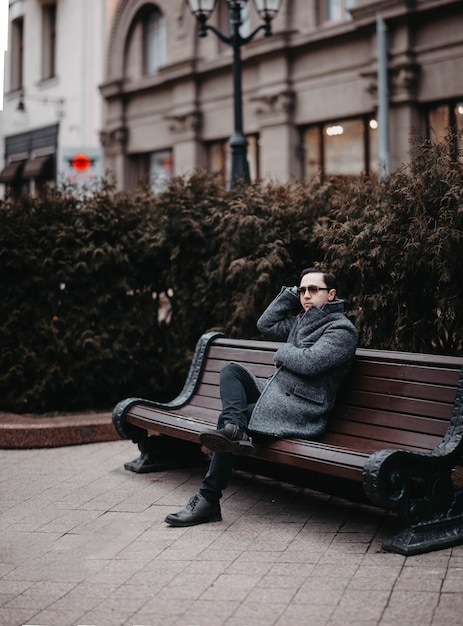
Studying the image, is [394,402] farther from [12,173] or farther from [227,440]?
[12,173]

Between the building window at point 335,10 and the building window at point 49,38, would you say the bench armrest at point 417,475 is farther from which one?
the building window at point 49,38

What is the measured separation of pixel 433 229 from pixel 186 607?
328 centimetres

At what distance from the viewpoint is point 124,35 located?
83.0ft

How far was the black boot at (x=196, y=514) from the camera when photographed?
5391 millimetres

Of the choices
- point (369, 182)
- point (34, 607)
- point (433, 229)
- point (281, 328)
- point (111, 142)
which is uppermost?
point (111, 142)

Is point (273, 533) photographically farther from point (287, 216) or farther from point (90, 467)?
point (287, 216)

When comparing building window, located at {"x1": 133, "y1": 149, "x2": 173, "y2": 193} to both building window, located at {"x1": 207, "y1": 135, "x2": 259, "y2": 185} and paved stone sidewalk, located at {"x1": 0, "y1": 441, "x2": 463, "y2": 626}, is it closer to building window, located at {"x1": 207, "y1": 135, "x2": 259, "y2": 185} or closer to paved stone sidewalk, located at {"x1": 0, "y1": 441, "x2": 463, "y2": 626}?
building window, located at {"x1": 207, "y1": 135, "x2": 259, "y2": 185}

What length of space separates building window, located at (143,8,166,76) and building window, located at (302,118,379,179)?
20.1 feet

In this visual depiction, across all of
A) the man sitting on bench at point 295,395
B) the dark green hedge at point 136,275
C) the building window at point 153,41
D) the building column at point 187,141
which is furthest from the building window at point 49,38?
the man sitting on bench at point 295,395

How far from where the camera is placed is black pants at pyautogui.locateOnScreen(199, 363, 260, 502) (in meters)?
5.43

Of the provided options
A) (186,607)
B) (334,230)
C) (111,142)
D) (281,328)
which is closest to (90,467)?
(281,328)

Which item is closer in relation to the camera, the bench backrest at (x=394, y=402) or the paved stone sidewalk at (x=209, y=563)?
the paved stone sidewalk at (x=209, y=563)

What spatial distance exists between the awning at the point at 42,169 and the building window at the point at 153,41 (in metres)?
5.01

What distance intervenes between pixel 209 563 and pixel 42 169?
24.9 metres
